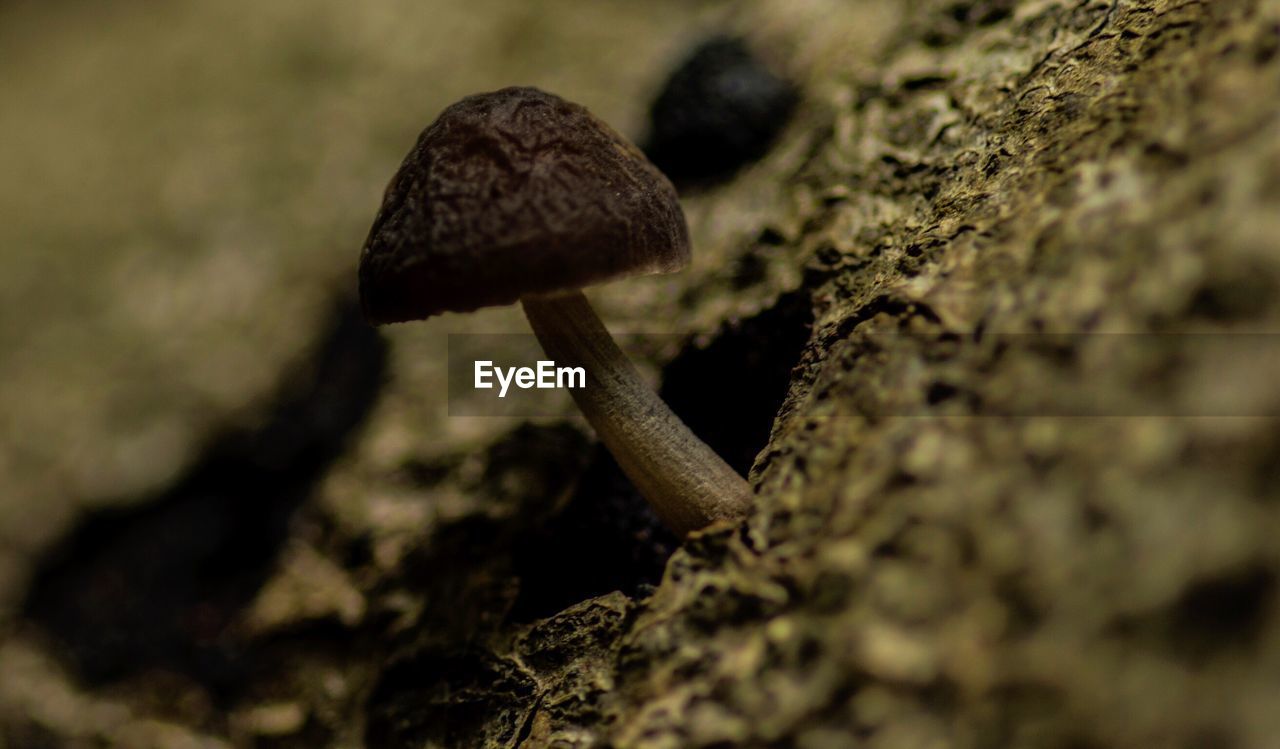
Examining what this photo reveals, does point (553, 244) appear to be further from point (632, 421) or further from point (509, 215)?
point (632, 421)

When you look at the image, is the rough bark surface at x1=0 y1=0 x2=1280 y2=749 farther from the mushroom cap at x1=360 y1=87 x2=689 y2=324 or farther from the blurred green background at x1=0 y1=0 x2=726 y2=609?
the blurred green background at x1=0 y1=0 x2=726 y2=609

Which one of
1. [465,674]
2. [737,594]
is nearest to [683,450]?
[737,594]

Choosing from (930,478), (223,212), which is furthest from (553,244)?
(223,212)

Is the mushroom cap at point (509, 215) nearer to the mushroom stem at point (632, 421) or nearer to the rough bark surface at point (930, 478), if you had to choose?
the mushroom stem at point (632, 421)

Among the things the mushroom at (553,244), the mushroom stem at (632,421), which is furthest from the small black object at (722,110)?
the mushroom stem at (632,421)

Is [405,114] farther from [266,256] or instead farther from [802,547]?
[802,547]
